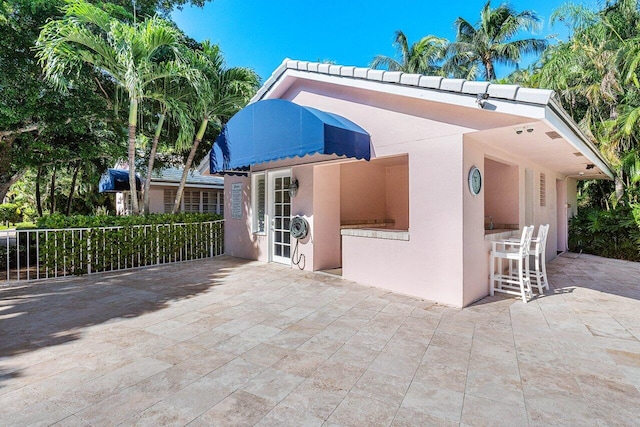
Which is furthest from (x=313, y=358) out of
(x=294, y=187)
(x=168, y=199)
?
(x=168, y=199)

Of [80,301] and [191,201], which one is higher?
[191,201]

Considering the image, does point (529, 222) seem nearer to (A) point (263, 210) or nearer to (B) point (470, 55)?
(A) point (263, 210)

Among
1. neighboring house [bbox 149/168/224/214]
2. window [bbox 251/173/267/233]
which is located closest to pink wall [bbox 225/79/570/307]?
window [bbox 251/173/267/233]

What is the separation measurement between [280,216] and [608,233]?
14.3 meters

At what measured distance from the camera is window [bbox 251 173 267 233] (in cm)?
1139

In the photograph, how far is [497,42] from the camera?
995 inches

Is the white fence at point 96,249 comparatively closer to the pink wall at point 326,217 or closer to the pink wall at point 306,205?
the pink wall at point 306,205

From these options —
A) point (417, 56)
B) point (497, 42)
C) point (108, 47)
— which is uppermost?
point (417, 56)

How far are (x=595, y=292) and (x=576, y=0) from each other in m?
18.3

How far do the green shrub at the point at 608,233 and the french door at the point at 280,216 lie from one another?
13.6 m

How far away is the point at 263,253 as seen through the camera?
1127 centimetres

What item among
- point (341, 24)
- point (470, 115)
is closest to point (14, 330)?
point (470, 115)

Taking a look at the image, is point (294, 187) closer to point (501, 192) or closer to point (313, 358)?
point (501, 192)

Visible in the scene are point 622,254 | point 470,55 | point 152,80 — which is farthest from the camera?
point 470,55
